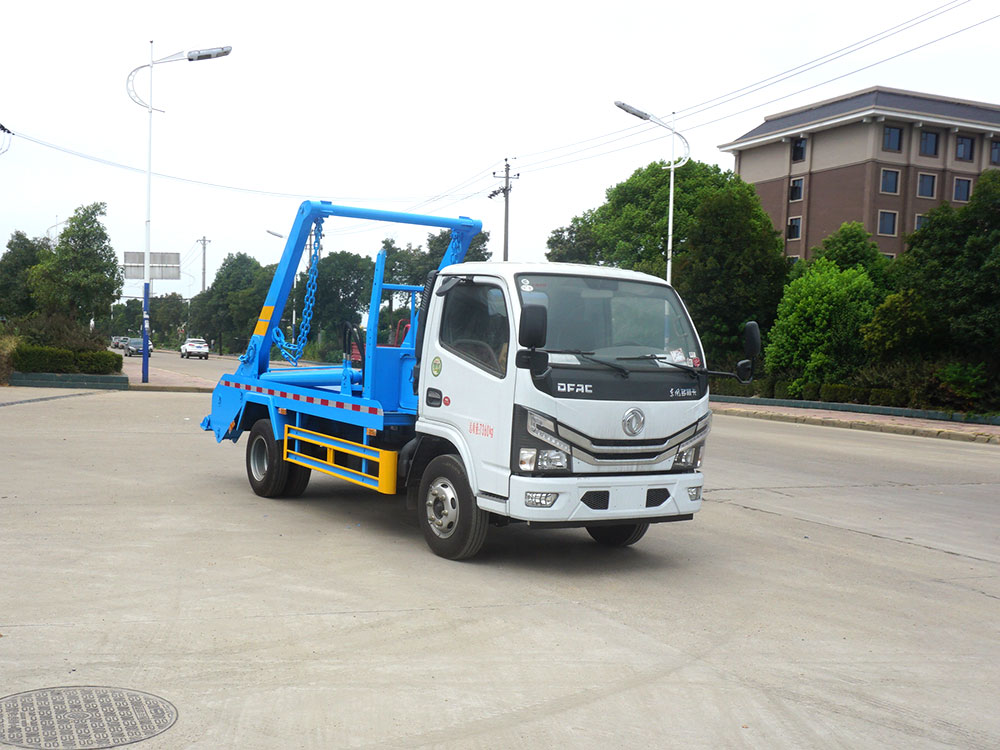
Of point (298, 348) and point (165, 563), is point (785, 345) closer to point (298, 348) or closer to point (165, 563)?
point (298, 348)

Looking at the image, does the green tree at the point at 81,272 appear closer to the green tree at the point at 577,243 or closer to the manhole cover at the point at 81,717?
the manhole cover at the point at 81,717

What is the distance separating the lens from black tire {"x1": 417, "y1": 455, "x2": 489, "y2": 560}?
7.03 meters

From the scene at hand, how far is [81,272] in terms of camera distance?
32531 mm

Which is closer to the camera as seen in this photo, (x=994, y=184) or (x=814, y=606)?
(x=814, y=606)

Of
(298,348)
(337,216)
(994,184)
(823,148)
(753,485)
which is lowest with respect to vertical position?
(753,485)


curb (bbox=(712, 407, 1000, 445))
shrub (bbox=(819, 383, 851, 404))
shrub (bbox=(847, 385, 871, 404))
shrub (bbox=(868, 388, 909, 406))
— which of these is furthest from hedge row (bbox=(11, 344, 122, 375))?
Result: shrub (bbox=(868, 388, 909, 406))

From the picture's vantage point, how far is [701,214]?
35.6 m

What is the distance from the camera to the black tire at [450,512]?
7.03m

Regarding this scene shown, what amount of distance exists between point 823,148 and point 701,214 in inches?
973

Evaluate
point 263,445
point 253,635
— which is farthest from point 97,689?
point 263,445

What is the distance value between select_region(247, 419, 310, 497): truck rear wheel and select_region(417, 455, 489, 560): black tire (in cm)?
269

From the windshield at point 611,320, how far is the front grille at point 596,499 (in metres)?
0.91

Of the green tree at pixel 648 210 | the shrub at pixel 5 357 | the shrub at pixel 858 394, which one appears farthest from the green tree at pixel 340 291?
the green tree at pixel 648 210

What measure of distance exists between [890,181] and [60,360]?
4483cm
